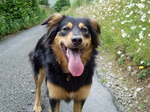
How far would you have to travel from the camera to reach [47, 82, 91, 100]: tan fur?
12.7 feet

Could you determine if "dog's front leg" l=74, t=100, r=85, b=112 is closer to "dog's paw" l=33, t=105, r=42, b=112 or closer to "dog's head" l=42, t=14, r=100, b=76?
"dog's head" l=42, t=14, r=100, b=76

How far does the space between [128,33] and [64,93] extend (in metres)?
3.28

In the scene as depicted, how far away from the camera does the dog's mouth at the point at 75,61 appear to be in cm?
378

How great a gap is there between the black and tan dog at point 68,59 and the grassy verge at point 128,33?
5.02ft

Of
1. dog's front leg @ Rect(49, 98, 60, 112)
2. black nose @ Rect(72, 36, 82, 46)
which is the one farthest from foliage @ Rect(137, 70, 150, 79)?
black nose @ Rect(72, 36, 82, 46)

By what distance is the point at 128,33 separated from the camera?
651 centimetres

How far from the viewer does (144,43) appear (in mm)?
5395

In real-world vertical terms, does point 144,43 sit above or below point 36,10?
above

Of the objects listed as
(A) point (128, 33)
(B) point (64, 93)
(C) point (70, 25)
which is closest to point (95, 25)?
(C) point (70, 25)

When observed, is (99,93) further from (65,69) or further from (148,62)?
(65,69)

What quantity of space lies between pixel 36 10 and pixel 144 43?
702 inches

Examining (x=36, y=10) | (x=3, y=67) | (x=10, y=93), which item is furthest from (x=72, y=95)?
(x=36, y=10)

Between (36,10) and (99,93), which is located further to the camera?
(36,10)

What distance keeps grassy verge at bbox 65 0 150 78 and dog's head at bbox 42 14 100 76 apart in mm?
1497
